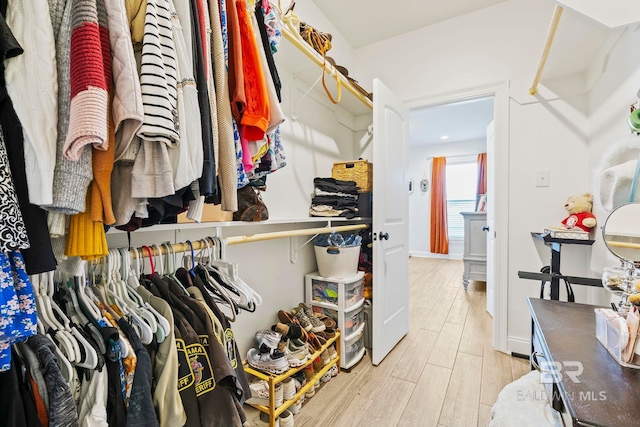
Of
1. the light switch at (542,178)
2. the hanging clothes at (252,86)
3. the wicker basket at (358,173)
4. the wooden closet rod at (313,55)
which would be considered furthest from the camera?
the wicker basket at (358,173)

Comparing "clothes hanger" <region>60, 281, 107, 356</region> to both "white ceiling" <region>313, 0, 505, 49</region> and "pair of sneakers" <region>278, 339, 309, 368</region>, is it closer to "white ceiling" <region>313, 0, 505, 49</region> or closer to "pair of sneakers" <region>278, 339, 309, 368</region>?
"pair of sneakers" <region>278, 339, 309, 368</region>

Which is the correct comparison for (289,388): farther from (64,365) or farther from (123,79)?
(123,79)

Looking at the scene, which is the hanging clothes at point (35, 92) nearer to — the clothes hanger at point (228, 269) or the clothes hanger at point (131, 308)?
the clothes hanger at point (131, 308)

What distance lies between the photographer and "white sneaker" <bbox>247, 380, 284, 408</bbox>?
139cm

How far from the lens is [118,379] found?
0.63 meters

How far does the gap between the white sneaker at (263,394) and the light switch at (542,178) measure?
2.21 m

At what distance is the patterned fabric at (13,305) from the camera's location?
18.1 inches

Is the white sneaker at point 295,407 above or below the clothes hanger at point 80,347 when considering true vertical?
below

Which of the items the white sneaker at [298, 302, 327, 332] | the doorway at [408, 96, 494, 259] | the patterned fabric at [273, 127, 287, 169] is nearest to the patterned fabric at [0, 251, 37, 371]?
the patterned fabric at [273, 127, 287, 169]

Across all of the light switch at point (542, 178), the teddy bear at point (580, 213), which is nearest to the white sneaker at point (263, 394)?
the teddy bear at point (580, 213)

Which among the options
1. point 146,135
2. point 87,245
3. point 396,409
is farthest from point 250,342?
point 146,135

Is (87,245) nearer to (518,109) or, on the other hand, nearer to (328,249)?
(328,249)

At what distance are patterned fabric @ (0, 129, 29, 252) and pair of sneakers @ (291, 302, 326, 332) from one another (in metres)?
1.49

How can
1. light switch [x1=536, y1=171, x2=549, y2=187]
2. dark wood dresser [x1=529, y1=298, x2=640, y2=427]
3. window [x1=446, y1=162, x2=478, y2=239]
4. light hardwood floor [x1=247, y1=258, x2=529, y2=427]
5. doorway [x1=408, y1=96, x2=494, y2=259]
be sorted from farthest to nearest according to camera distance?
window [x1=446, y1=162, x2=478, y2=239]
doorway [x1=408, y1=96, x2=494, y2=259]
light switch [x1=536, y1=171, x2=549, y2=187]
light hardwood floor [x1=247, y1=258, x2=529, y2=427]
dark wood dresser [x1=529, y1=298, x2=640, y2=427]
